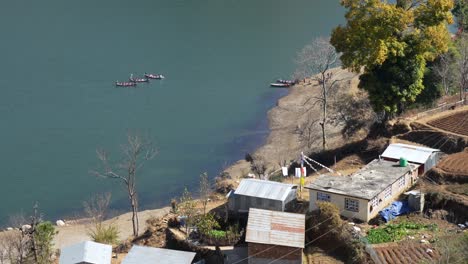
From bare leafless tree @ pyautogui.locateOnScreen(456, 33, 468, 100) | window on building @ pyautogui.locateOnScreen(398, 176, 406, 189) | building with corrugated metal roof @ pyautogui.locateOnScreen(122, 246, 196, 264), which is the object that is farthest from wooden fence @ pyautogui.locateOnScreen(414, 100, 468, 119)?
building with corrugated metal roof @ pyautogui.locateOnScreen(122, 246, 196, 264)

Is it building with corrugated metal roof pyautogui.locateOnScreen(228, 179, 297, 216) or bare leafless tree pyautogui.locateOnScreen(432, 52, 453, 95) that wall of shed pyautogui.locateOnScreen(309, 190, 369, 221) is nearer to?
building with corrugated metal roof pyautogui.locateOnScreen(228, 179, 297, 216)

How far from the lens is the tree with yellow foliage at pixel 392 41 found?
40.7 metres

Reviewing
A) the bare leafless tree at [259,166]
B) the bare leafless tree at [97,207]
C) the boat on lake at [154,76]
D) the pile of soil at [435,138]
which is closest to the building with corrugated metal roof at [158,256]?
the bare leafless tree at [97,207]

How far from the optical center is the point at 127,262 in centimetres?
2967

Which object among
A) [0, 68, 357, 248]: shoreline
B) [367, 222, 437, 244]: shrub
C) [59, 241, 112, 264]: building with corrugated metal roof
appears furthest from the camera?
[0, 68, 357, 248]: shoreline

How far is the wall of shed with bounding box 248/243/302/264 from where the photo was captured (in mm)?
28314

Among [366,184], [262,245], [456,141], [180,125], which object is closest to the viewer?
[262,245]

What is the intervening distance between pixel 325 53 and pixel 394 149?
1372cm

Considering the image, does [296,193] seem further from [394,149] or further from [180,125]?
[180,125]

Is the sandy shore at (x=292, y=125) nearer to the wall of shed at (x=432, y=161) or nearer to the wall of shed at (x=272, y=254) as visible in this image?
the wall of shed at (x=432, y=161)

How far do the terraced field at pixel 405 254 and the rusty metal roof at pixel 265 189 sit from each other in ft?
22.0

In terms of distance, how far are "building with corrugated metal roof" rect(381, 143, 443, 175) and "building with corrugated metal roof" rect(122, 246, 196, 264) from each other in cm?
1393

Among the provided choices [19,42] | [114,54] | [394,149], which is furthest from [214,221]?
[19,42]

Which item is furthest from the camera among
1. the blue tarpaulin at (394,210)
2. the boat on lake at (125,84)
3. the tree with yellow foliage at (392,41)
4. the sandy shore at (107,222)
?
the boat on lake at (125,84)
